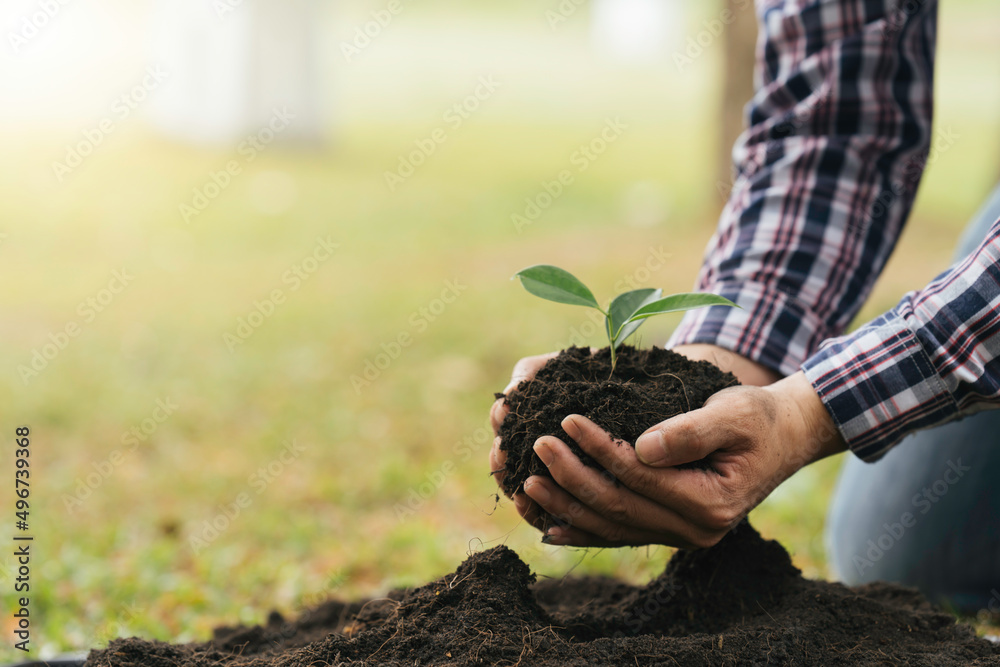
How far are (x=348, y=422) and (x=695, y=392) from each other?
108 inches

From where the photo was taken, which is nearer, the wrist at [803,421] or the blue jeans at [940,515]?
the wrist at [803,421]

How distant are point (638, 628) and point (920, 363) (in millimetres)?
683

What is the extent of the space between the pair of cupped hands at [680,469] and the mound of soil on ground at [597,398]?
3 cm

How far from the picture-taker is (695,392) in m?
1.32

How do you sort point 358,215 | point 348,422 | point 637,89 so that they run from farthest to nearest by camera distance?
point 637,89 → point 358,215 → point 348,422

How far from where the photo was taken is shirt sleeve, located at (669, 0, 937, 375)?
1.72 meters

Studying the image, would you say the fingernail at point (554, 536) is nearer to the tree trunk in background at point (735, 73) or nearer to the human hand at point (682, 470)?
the human hand at point (682, 470)

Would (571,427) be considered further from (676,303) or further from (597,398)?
(676,303)

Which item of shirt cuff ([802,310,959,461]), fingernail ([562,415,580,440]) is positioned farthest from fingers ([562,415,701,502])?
shirt cuff ([802,310,959,461])

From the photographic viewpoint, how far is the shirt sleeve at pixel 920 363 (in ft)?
4.14

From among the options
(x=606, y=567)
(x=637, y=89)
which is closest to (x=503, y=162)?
(x=637, y=89)

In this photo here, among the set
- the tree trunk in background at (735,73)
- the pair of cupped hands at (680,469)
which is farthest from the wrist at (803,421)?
the tree trunk in background at (735,73)

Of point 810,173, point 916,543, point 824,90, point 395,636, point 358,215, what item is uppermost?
point 358,215

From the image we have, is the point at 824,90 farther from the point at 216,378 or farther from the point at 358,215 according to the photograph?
the point at 358,215
